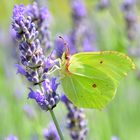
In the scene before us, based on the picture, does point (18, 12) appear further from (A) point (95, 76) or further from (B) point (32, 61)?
(A) point (95, 76)

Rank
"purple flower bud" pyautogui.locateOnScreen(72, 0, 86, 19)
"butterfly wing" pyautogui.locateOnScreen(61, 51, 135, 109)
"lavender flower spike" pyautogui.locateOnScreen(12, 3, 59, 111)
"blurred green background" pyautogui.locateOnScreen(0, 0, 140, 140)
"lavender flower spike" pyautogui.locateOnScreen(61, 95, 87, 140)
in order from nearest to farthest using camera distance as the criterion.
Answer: "lavender flower spike" pyautogui.locateOnScreen(12, 3, 59, 111) < "butterfly wing" pyautogui.locateOnScreen(61, 51, 135, 109) < "lavender flower spike" pyautogui.locateOnScreen(61, 95, 87, 140) < "blurred green background" pyautogui.locateOnScreen(0, 0, 140, 140) < "purple flower bud" pyautogui.locateOnScreen(72, 0, 86, 19)

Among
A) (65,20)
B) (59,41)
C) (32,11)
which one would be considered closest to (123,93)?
(59,41)

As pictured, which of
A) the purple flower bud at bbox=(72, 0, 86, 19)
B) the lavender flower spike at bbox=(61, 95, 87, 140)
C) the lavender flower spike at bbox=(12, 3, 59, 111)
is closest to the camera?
the lavender flower spike at bbox=(12, 3, 59, 111)

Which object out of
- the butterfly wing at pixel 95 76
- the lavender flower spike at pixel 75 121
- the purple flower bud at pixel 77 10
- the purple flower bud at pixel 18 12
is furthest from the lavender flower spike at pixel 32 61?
the purple flower bud at pixel 77 10

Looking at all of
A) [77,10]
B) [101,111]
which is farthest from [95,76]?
[77,10]

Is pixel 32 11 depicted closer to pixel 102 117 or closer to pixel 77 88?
pixel 77 88

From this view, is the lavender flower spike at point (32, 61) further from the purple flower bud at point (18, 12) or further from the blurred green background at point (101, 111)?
the blurred green background at point (101, 111)

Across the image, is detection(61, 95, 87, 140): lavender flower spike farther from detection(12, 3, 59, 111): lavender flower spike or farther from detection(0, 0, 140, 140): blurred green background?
detection(0, 0, 140, 140): blurred green background

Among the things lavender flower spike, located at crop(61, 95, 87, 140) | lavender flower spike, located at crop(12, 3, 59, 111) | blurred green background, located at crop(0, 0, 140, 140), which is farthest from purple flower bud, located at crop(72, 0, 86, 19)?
lavender flower spike, located at crop(12, 3, 59, 111)
